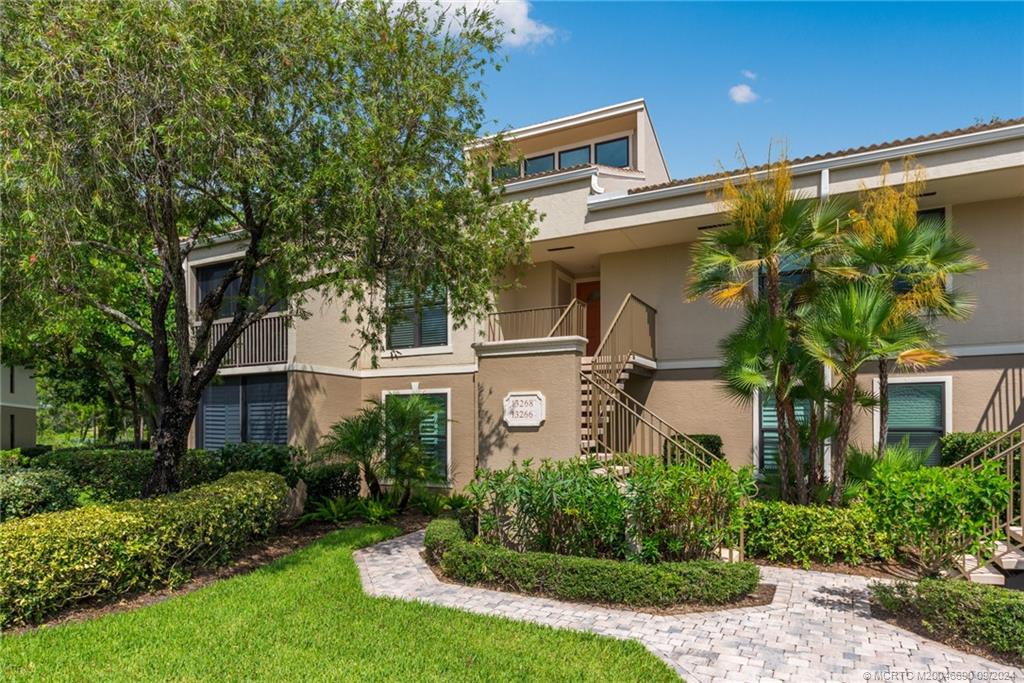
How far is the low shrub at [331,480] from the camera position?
12039 millimetres

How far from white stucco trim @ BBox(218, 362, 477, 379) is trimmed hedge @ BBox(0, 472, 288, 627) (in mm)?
4915

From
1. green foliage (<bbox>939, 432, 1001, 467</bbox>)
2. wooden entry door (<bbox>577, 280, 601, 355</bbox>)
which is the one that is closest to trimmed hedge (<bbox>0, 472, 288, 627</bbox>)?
wooden entry door (<bbox>577, 280, 601, 355</bbox>)

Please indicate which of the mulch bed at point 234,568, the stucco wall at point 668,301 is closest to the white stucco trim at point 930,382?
the stucco wall at point 668,301

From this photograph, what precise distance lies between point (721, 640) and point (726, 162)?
312 inches

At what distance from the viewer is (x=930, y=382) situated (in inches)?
419

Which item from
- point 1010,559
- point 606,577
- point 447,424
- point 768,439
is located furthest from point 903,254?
point 447,424

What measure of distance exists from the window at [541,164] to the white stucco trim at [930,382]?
1119 centimetres

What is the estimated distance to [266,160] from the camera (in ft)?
26.2

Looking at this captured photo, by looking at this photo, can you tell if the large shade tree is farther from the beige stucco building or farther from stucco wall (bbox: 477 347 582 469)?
the beige stucco building

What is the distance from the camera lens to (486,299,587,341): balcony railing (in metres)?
13.5

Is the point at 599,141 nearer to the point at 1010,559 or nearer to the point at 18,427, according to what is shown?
the point at 1010,559

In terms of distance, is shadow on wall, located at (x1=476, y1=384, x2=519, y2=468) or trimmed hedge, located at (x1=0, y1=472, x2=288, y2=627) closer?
trimmed hedge, located at (x1=0, y1=472, x2=288, y2=627)

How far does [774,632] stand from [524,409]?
4.25 meters

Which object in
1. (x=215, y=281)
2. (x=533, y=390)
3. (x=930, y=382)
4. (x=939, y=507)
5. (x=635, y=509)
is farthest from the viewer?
(x=215, y=281)
